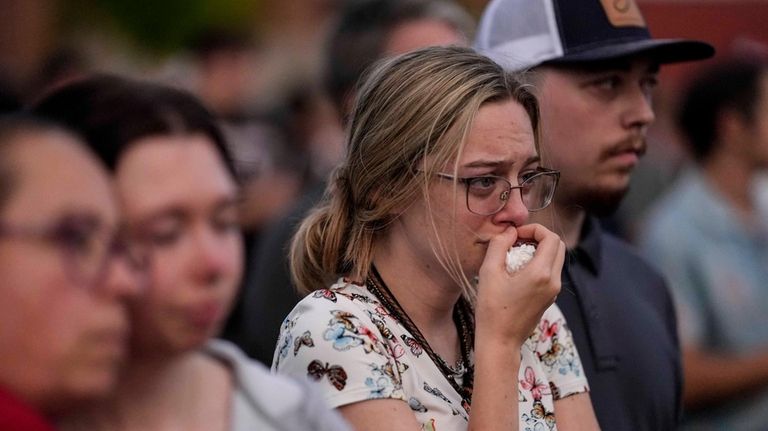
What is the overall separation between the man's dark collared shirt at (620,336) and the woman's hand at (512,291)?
65 cm

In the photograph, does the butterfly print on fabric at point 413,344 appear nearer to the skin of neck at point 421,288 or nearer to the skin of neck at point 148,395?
the skin of neck at point 421,288

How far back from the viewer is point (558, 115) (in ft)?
11.9

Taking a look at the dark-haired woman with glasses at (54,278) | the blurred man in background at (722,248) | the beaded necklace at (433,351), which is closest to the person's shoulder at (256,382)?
the dark-haired woman with glasses at (54,278)

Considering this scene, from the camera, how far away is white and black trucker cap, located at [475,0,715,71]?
3639 mm

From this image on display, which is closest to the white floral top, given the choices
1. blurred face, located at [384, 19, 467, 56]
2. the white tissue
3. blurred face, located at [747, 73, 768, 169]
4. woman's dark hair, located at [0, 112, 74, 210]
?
the white tissue

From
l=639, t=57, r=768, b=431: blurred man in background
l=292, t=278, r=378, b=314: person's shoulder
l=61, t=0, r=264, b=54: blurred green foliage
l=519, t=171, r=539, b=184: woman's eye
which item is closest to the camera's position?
l=292, t=278, r=378, b=314: person's shoulder

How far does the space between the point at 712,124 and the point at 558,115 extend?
2.45m

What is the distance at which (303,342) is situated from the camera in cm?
254

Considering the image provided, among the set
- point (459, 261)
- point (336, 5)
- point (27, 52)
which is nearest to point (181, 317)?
point (459, 261)

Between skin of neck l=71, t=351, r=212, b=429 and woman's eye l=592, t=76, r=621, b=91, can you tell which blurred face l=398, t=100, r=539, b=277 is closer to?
skin of neck l=71, t=351, r=212, b=429

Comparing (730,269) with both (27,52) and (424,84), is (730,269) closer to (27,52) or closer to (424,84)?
(424,84)

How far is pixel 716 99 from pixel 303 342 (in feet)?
12.6

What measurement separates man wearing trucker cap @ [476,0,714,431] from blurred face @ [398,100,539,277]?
2.57ft

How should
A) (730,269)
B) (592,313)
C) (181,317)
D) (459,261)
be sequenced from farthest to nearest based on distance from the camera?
(730,269), (592,313), (459,261), (181,317)
